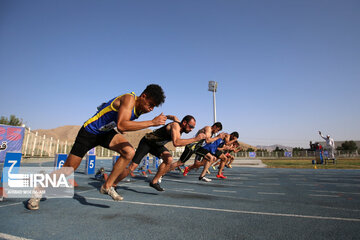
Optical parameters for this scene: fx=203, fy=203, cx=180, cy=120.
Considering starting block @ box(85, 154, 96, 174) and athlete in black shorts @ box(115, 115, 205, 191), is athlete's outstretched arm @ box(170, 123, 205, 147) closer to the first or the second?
athlete in black shorts @ box(115, 115, 205, 191)

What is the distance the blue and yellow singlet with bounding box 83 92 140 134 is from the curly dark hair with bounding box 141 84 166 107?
0.22 meters

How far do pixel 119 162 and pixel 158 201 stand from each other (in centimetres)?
140

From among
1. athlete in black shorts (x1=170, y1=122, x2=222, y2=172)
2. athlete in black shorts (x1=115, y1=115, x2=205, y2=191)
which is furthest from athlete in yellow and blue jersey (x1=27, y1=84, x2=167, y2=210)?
athlete in black shorts (x1=170, y1=122, x2=222, y2=172)

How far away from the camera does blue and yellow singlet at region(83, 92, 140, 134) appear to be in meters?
3.26

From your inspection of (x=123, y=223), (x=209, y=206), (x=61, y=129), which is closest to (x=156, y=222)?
(x=123, y=223)

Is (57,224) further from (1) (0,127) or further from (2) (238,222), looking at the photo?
(1) (0,127)

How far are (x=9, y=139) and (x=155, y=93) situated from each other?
14972 mm

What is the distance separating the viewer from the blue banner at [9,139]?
42.8ft

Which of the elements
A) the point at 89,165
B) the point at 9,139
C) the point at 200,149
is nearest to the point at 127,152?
the point at 200,149

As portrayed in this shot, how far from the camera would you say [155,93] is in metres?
3.26

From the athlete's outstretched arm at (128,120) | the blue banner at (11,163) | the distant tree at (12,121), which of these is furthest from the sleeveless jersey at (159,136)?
the distant tree at (12,121)

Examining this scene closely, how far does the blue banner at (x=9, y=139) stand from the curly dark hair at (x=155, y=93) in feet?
47.9

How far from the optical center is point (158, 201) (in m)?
4.34

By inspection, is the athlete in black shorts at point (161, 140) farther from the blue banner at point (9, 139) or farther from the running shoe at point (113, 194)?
the blue banner at point (9, 139)
